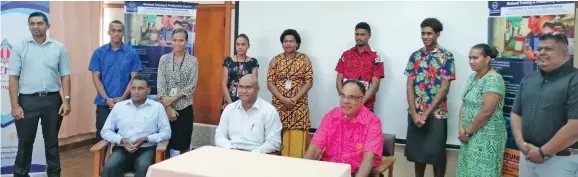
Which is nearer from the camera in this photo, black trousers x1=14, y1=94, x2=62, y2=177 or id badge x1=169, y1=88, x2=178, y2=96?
black trousers x1=14, y1=94, x2=62, y2=177

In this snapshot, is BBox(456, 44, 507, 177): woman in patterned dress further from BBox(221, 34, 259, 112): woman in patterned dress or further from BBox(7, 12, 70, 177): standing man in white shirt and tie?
BBox(7, 12, 70, 177): standing man in white shirt and tie

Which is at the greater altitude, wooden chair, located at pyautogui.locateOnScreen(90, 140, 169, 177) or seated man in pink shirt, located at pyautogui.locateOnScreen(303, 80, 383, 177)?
seated man in pink shirt, located at pyautogui.locateOnScreen(303, 80, 383, 177)

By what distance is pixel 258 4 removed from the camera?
4.66 meters

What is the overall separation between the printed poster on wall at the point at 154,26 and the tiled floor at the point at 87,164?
3.67 ft

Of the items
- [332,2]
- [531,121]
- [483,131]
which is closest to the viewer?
[531,121]

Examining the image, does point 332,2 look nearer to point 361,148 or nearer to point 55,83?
point 361,148

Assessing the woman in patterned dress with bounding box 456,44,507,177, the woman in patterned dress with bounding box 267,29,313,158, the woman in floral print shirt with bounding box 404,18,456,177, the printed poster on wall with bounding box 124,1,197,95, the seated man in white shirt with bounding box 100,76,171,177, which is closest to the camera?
the woman in patterned dress with bounding box 456,44,507,177

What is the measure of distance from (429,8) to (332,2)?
2.91 ft

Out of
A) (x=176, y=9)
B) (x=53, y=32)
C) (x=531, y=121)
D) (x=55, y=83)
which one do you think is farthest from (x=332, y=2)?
(x=53, y=32)

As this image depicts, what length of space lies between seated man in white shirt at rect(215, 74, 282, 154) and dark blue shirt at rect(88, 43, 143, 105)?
1351 millimetres

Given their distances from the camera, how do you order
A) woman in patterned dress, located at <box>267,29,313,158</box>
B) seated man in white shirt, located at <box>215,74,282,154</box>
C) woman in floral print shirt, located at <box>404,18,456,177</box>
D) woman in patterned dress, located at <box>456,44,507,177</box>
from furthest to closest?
woman in patterned dress, located at <box>267,29,313,158</box> < woman in floral print shirt, located at <box>404,18,456,177</box> < seated man in white shirt, located at <box>215,74,282,154</box> < woman in patterned dress, located at <box>456,44,507,177</box>

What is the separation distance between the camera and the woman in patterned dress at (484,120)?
2990 mm

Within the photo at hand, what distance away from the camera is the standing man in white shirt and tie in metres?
3.73

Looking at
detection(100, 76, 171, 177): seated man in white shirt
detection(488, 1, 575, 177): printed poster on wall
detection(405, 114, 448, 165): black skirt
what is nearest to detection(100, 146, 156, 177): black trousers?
detection(100, 76, 171, 177): seated man in white shirt
